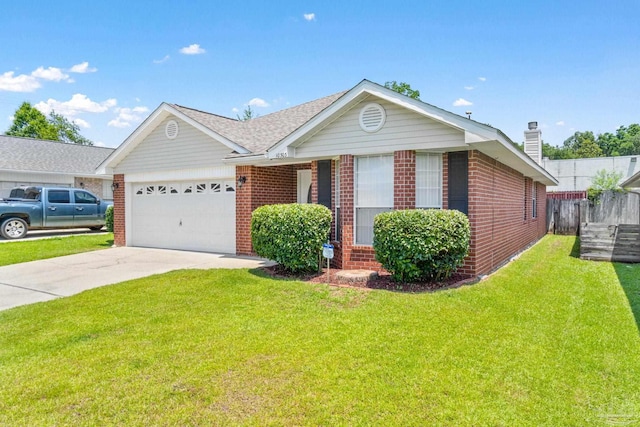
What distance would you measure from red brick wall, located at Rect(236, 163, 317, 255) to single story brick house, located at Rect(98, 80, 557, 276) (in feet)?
0.10

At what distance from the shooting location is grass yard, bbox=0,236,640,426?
3074mm

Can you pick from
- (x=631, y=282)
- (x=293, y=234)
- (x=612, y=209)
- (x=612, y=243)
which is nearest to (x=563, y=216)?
(x=612, y=209)

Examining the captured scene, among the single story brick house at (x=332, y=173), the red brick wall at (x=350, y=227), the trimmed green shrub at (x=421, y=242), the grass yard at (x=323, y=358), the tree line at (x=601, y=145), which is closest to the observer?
the grass yard at (x=323, y=358)

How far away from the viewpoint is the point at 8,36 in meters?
14.8

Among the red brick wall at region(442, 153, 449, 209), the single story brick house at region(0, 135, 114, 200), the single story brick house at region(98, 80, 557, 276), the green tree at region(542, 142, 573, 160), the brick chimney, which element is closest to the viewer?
the single story brick house at region(98, 80, 557, 276)

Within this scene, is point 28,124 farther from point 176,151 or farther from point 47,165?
point 176,151

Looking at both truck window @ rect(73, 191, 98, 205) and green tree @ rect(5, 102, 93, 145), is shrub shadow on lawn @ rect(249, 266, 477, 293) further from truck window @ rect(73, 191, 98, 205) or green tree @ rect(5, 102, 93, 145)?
green tree @ rect(5, 102, 93, 145)

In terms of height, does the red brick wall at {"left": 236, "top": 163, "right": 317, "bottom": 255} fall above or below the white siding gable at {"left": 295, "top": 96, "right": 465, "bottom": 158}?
below

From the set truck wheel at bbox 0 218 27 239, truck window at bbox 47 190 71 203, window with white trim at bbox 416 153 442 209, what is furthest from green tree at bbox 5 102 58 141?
window with white trim at bbox 416 153 442 209

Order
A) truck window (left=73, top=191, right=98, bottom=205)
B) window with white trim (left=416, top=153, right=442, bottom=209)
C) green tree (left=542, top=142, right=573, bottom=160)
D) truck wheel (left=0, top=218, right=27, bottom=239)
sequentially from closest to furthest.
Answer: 1. window with white trim (left=416, top=153, right=442, bottom=209)
2. truck wheel (left=0, top=218, right=27, bottom=239)
3. truck window (left=73, top=191, right=98, bottom=205)
4. green tree (left=542, top=142, right=573, bottom=160)

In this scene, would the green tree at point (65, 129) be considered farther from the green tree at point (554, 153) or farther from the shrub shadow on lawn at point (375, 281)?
the green tree at point (554, 153)

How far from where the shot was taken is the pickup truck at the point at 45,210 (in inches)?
613

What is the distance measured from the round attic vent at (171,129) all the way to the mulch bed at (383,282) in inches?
250

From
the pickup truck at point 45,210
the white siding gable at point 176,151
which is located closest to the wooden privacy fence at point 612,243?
the white siding gable at point 176,151
